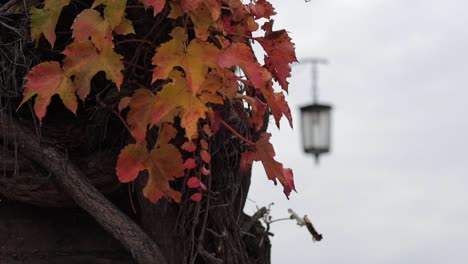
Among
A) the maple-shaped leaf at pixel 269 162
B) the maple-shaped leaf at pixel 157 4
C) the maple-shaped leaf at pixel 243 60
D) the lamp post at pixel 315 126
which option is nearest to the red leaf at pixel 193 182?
the maple-shaped leaf at pixel 269 162

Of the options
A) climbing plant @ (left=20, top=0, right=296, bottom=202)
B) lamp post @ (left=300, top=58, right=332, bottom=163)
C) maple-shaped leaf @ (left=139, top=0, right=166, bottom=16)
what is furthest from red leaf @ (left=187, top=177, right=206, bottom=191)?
lamp post @ (left=300, top=58, right=332, bottom=163)

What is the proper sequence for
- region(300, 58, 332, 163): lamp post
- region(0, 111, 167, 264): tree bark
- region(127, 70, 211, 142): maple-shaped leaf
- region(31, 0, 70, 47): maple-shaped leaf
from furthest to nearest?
region(300, 58, 332, 163): lamp post
region(0, 111, 167, 264): tree bark
region(31, 0, 70, 47): maple-shaped leaf
region(127, 70, 211, 142): maple-shaped leaf

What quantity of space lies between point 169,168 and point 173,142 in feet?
0.41

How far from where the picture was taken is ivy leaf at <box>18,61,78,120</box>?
1.31 meters

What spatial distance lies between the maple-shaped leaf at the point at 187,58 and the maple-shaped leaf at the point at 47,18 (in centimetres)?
23

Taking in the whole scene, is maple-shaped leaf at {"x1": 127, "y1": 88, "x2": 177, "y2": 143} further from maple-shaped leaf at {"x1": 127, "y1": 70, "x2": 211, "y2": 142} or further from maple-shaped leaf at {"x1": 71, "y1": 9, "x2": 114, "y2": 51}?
maple-shaped leaf at {"x1": 71, "y1": 9, "x2": 114, "y2": 51}

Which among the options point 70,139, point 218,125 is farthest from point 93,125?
point 218,125

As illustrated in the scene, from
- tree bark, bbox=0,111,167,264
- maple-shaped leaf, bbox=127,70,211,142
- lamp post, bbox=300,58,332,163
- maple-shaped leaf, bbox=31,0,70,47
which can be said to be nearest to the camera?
maple-shaped leaf, bbox=127,70,211,142

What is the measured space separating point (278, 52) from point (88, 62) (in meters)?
0.39

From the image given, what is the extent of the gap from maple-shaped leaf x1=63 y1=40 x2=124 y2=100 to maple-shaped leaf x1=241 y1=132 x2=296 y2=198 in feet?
1.04

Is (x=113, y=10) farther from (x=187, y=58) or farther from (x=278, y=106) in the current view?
(x=278, y=106)

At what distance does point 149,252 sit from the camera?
1.48 m

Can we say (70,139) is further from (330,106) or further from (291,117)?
(330,106)

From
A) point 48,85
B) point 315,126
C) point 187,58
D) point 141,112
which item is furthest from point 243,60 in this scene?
point 315,126
